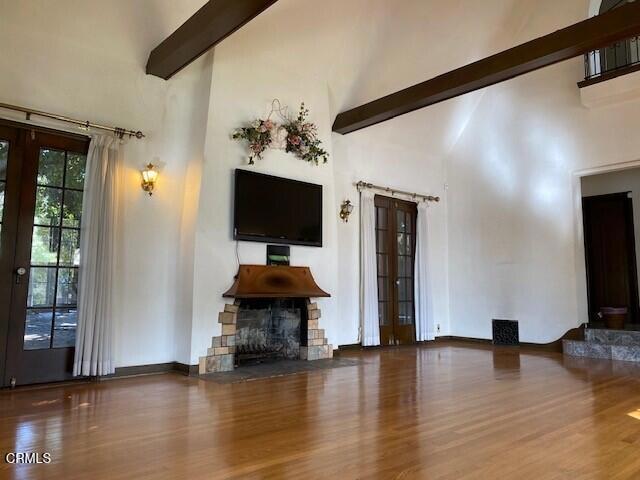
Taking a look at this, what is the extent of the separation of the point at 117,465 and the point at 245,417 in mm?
1026

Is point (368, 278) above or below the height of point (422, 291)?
above

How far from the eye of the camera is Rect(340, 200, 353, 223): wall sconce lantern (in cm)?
679

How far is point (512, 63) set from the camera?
190 inches

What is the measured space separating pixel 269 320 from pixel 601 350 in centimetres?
447

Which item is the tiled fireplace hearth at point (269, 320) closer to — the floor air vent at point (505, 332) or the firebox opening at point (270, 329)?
the firebox opening at point (270, 329)

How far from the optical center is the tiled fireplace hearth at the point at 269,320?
5044 mm

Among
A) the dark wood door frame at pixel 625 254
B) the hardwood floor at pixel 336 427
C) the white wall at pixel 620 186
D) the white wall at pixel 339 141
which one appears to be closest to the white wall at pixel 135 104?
the white wall at pixel 339 141

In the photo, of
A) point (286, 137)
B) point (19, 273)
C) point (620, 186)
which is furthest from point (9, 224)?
point (620, 186)

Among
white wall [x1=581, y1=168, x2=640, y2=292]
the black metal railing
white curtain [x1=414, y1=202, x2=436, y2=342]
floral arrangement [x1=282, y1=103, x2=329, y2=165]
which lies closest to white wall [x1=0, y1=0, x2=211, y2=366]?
floral arrangement [x1=282, y1=103, x2=329, y2=165]

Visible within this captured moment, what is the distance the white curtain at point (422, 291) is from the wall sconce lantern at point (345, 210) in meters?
1.61

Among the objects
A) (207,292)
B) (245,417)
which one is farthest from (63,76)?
(245,417)

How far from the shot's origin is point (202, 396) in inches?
149

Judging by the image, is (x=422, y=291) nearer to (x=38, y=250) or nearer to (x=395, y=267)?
(x=395, y=267)

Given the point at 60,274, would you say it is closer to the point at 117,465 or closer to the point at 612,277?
the point at 117,465
